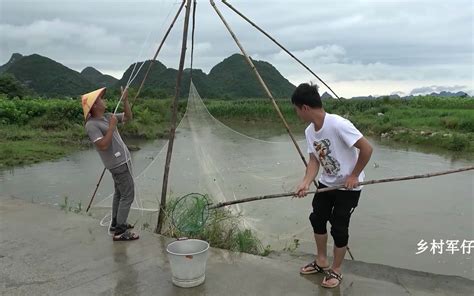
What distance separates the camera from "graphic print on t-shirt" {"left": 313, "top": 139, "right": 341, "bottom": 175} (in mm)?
2682

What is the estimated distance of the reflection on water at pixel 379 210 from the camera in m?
4.52

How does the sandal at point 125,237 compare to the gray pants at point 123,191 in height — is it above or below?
below

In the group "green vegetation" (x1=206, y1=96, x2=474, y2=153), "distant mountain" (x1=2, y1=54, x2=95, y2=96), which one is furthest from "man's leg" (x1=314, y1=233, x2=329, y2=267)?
"distant mountain" (x1=2, y1=54, x2=95, y2=96)

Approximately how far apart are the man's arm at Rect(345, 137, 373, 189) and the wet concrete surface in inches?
27.7

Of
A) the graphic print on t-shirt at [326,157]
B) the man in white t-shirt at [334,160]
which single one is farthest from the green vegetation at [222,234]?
the graphic print on t-shirt at [326,157]

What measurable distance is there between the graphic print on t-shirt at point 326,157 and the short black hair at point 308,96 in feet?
0.77

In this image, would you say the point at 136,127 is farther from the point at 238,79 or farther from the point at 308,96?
the point at 238,79

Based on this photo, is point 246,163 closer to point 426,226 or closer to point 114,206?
point 426,226

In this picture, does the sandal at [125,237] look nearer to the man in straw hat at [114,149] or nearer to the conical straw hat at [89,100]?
the man in straw hat at [114,149]

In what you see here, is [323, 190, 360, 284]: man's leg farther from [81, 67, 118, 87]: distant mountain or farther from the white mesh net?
[81, 67, 118, 87]: distant mountain

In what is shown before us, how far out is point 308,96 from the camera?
2646 mm
